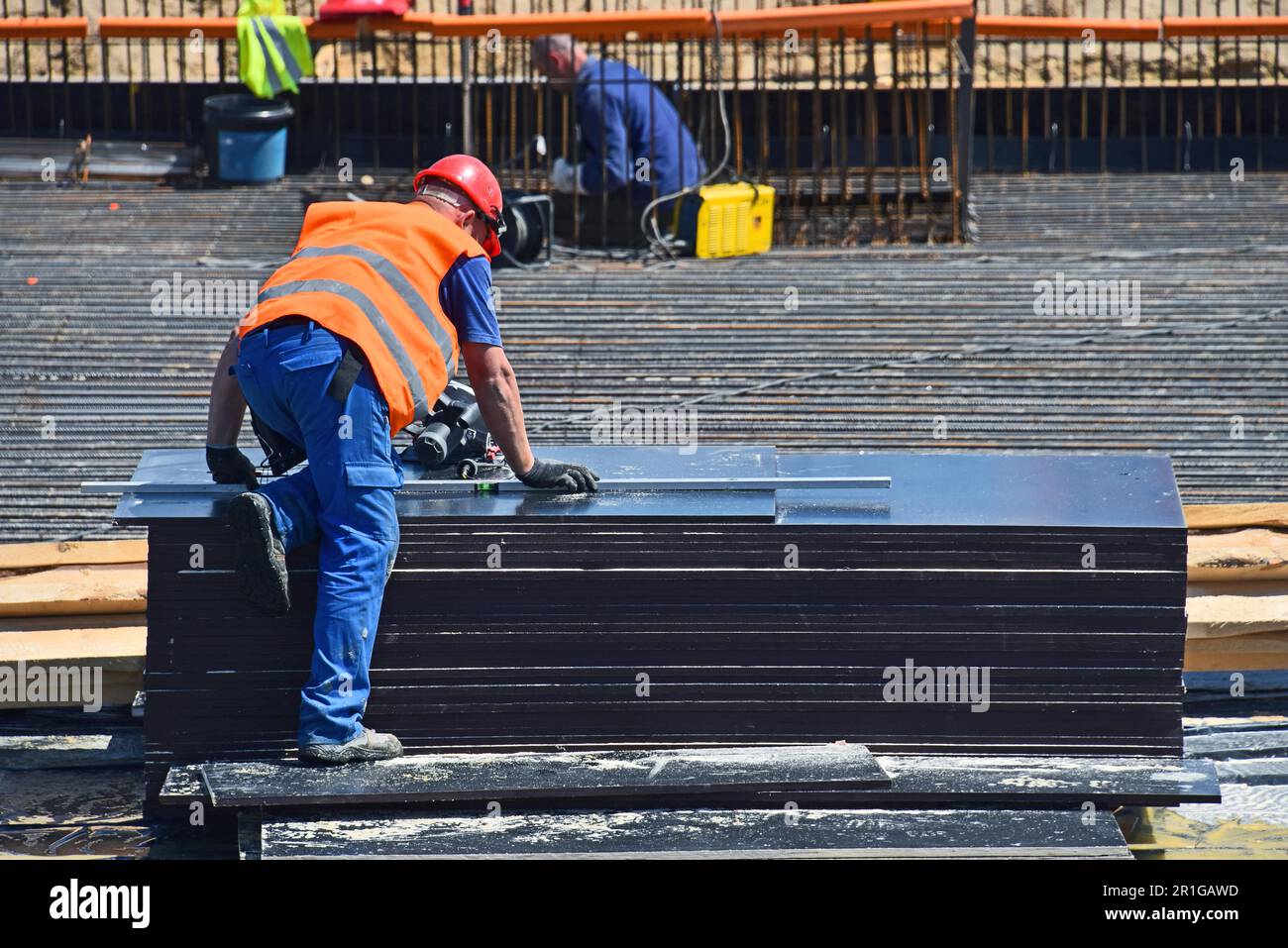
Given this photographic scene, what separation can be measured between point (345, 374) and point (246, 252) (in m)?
5.18

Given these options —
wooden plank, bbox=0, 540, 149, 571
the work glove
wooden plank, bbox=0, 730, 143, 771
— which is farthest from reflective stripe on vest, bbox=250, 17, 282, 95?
wooden plank, bbox=0, 730, 143, 771

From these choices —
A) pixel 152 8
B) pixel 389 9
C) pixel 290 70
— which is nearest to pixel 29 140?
pixel 290 70

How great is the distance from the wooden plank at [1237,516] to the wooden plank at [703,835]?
76.9 inches

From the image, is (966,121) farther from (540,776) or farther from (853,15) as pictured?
(540,776)

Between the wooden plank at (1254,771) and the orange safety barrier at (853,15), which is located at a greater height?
the orange safety barrier at (853,15)

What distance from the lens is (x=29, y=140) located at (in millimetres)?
12469

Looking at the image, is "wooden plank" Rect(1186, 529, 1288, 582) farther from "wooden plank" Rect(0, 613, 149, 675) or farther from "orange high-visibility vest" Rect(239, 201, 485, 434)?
"wooden plank" Rect(0, 613, 149, 675)

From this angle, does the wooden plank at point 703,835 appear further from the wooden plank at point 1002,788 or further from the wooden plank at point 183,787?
the wooden plank at point 183,787

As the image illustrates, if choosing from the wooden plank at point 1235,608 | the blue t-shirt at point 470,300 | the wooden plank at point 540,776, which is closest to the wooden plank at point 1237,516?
the wooden plank at point 1235,608

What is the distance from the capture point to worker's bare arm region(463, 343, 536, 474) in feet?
17.8

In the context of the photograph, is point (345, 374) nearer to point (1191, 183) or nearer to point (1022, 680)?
point (1022, 680)

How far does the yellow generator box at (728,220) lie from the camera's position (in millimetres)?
10117

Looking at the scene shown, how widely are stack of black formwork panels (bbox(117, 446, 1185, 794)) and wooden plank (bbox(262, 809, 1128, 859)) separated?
15.4 inches

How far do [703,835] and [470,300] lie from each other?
1806 mm
